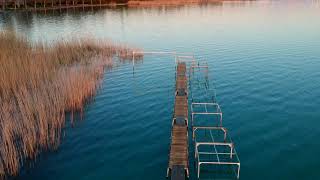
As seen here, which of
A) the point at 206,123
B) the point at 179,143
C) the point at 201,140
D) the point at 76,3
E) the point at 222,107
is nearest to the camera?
the point at 179,143

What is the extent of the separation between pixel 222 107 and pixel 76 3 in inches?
4209

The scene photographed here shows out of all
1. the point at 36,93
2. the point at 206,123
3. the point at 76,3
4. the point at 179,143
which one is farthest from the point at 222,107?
the point at 76,3

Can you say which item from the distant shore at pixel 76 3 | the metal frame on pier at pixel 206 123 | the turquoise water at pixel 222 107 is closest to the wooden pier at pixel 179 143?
the metal frame on pier at pixel 206 123

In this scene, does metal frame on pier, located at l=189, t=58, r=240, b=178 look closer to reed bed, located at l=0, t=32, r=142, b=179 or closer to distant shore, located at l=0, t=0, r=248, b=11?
reed bed, located at l=0, t=32, r=142, b=179

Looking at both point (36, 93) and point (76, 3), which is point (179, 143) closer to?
point (36, 93)

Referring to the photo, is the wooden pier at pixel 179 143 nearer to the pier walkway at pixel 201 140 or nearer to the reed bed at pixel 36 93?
the pier walkway at pixel 201 140

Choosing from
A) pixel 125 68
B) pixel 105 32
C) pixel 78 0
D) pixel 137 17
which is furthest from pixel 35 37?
pixel 78 0

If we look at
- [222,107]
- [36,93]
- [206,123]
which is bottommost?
[206,123]

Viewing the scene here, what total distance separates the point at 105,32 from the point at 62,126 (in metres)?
50.9

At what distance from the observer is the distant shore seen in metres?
115

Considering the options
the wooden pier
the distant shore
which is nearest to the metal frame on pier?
the wooden pier

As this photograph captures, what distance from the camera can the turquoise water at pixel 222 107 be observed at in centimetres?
2214

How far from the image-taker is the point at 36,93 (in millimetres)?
30469

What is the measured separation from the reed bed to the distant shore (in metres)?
77.6
